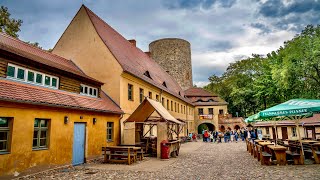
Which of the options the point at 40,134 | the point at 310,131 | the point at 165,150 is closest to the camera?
the point at 40,134

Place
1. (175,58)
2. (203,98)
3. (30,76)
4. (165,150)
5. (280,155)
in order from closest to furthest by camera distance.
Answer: (30,76), (280,155), (165,150), (203,98), (175,58)

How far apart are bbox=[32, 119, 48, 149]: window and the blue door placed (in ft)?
6.00

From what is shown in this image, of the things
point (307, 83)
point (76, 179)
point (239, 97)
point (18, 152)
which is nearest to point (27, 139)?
point (18, 152)

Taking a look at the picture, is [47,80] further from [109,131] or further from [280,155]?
[280,155]

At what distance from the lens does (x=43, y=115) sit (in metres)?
10.6

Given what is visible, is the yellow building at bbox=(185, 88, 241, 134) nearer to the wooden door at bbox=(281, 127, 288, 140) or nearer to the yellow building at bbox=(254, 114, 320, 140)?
the yellow building at bbox=(254, 114, 320, 140)

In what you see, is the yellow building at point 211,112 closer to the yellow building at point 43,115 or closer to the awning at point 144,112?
the awning at point 144,112

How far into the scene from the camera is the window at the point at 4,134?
29.2ft

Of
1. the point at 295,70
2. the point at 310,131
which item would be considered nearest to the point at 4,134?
the point at 295,70

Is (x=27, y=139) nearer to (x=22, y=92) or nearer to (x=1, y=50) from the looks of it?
(x=22, y=92)

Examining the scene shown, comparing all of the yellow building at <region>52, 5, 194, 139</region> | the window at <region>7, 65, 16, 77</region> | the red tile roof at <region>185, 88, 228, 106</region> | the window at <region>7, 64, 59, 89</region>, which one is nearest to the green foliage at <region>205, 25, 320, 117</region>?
the red tile roof at <region>185, 88, 228, 106</region>

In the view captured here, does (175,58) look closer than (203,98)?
No

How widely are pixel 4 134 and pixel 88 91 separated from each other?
6413 mm

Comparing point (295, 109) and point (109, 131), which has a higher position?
point (295, 109)
